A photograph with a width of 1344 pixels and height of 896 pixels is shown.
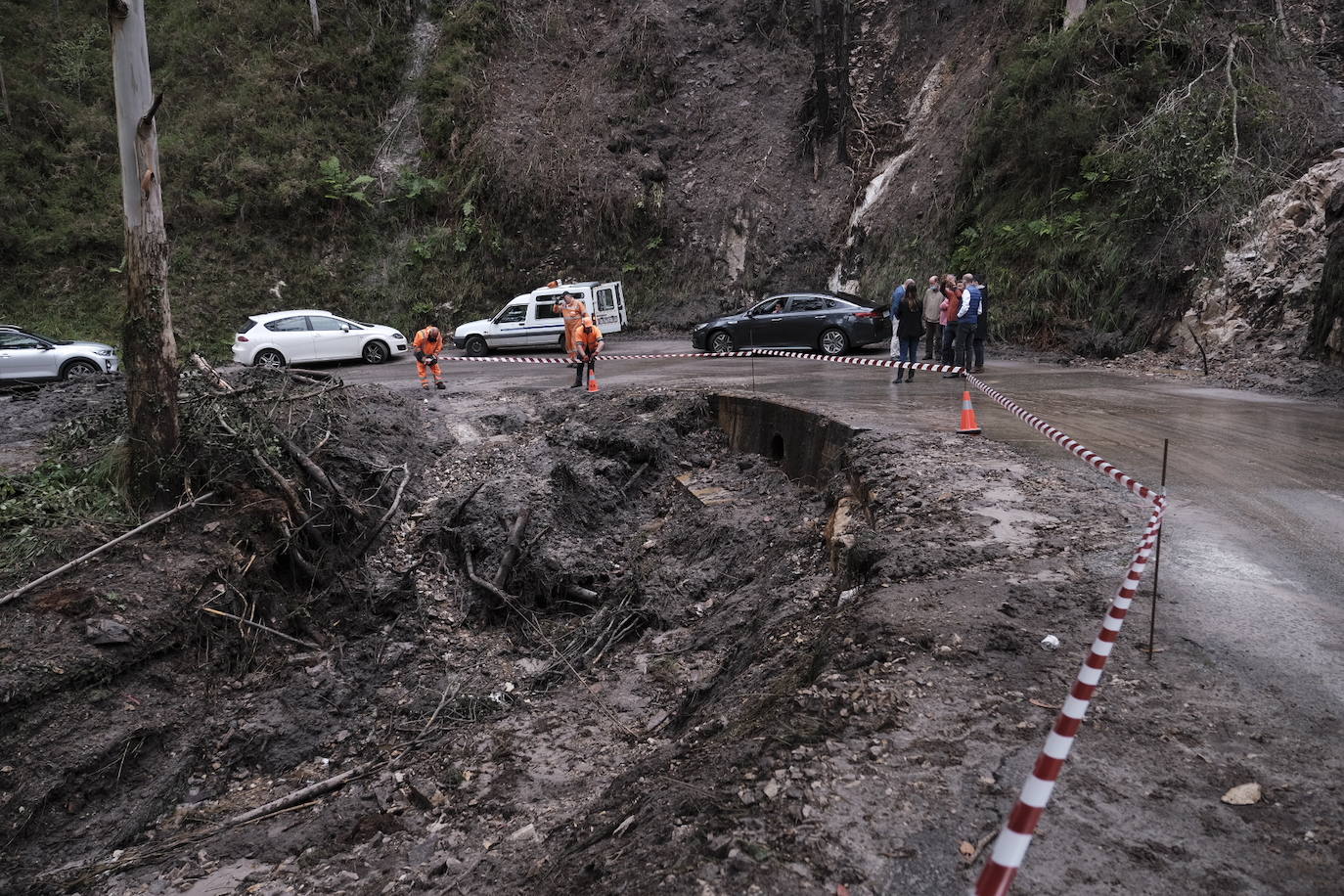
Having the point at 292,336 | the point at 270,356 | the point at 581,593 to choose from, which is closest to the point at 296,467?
the point at 581,593

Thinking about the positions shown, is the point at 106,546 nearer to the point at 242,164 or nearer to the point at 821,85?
the point at 242,164

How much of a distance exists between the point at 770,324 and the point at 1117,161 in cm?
743

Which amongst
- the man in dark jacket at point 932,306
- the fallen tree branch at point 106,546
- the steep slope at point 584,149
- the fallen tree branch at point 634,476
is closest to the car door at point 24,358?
the steep slope at point 584,149

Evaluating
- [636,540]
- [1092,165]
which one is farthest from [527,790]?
[1092,165]

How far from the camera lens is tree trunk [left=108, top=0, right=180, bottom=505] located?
742 cm

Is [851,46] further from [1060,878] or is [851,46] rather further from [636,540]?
[1060,878]

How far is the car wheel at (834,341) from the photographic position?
1764cm

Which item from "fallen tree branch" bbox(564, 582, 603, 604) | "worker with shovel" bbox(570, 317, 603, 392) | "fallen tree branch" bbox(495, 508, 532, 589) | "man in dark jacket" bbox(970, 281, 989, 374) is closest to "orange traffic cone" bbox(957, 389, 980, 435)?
"man in dark jacket" bbox(970, 281, 989, 374)

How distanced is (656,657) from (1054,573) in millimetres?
3515

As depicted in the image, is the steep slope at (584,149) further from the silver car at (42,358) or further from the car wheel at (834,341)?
the silver car at (42,358)

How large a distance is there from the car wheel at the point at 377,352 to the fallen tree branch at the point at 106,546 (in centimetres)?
1184

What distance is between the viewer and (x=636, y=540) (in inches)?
395

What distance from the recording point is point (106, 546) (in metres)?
7.27

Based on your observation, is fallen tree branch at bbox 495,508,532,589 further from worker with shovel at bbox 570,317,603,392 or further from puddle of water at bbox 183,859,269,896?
worker with shovel at bbox 570,317,603,392
